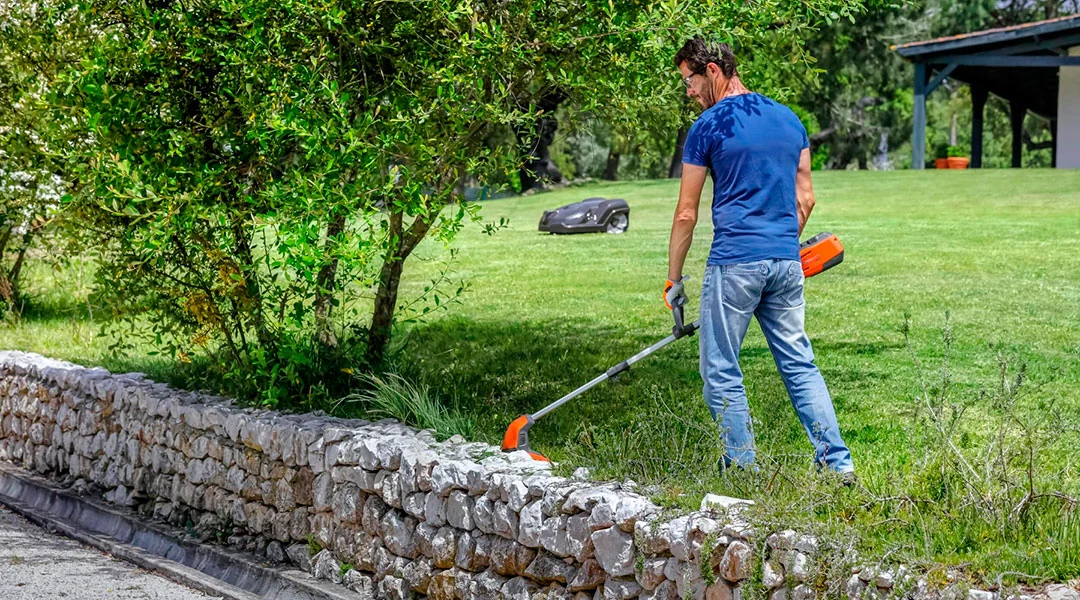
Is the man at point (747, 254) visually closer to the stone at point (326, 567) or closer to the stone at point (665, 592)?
the stone at point (665, 592)

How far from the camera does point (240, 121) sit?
749 centimetres

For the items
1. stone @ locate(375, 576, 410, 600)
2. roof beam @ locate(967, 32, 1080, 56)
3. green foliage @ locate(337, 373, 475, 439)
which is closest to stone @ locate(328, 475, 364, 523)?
stone @ locate(375, 576, 410, 600)

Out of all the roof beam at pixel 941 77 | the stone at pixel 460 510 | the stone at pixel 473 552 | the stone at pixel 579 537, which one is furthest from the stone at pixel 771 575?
the roof beam at pixel 941 77

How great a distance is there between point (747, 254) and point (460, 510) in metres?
1.67

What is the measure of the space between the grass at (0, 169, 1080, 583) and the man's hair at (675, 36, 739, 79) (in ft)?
4.55

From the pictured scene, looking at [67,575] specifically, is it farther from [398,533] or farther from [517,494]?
[517,494]

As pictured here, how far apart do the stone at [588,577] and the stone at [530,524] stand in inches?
9.7

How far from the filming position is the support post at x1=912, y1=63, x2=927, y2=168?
29750 millimetres

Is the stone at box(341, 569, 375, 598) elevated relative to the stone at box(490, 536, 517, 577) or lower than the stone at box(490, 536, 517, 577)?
lower

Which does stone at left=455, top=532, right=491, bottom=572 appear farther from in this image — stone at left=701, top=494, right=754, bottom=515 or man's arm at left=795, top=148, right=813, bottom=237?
man's arm at left=795, top=148, right=813, bottom=237

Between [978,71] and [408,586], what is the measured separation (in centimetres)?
2858

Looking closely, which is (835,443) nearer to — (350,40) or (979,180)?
(350,40)

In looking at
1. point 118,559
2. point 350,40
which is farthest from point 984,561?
point 118,559

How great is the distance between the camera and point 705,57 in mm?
5242
